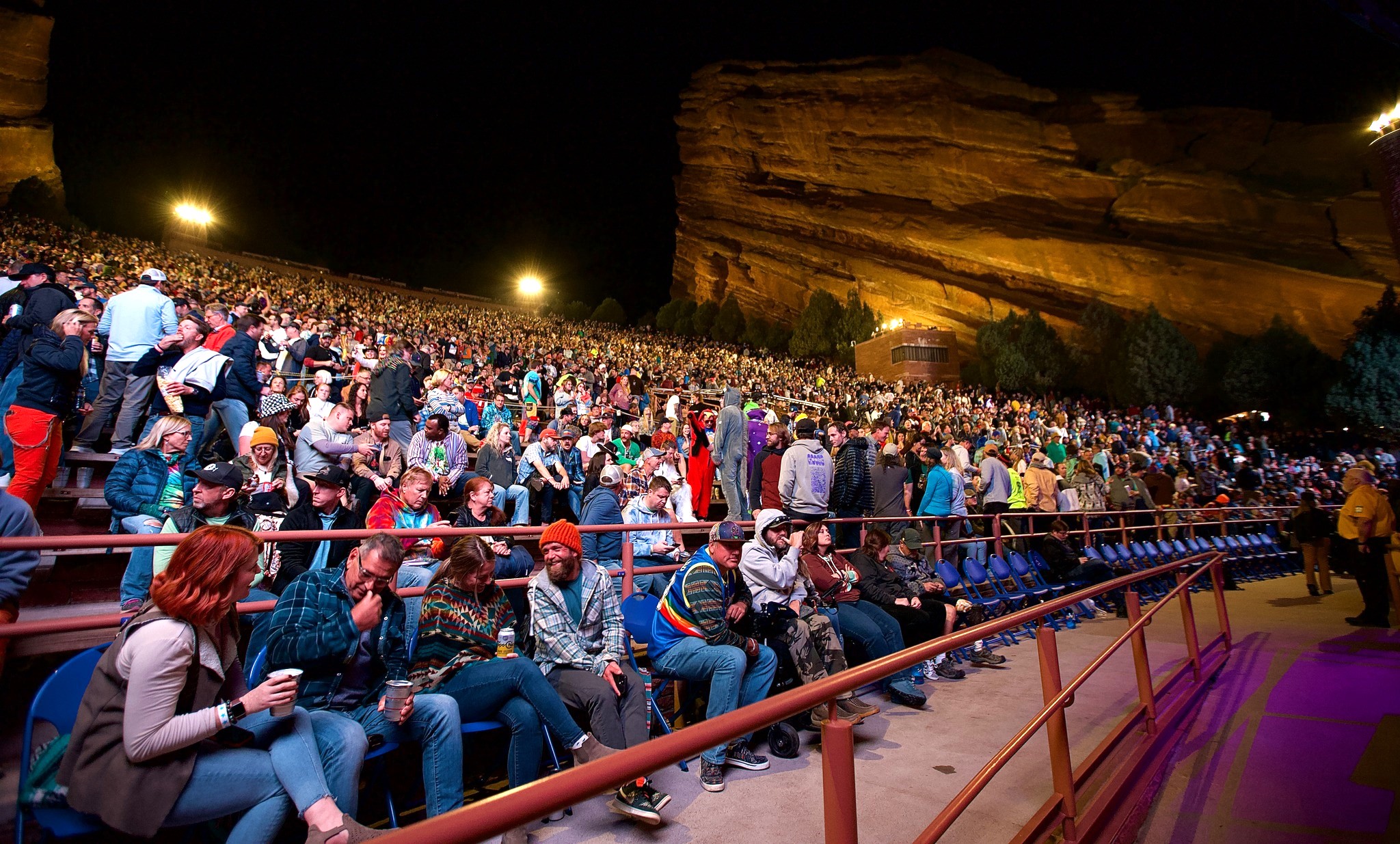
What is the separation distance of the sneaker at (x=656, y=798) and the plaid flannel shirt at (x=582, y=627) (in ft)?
2.25

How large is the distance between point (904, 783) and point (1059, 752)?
1062 millimetres

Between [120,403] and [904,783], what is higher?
[120,403]

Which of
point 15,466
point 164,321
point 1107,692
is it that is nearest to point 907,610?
point 1107,692

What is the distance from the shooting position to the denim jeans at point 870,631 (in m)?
5.19

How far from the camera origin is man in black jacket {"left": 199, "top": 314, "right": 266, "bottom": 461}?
581 cm

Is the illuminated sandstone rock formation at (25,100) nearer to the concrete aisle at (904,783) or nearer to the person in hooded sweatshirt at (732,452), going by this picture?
the person in hooded sweatshirt at (732,452)

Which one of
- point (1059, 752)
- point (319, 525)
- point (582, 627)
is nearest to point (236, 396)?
point (319, 525)

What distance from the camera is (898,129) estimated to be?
198ft

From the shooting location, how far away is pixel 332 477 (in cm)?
466

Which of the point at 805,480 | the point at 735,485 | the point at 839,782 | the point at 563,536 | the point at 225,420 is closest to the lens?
the point at 839,782

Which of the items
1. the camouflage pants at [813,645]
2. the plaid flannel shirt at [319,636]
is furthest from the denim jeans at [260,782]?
the camouflage pants at [813,645]

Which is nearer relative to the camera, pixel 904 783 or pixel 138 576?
pixel 138 576

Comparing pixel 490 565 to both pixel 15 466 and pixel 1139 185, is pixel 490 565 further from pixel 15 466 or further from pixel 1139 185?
pixel 1139 185

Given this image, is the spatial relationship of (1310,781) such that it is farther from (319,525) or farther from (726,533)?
(319,525)
